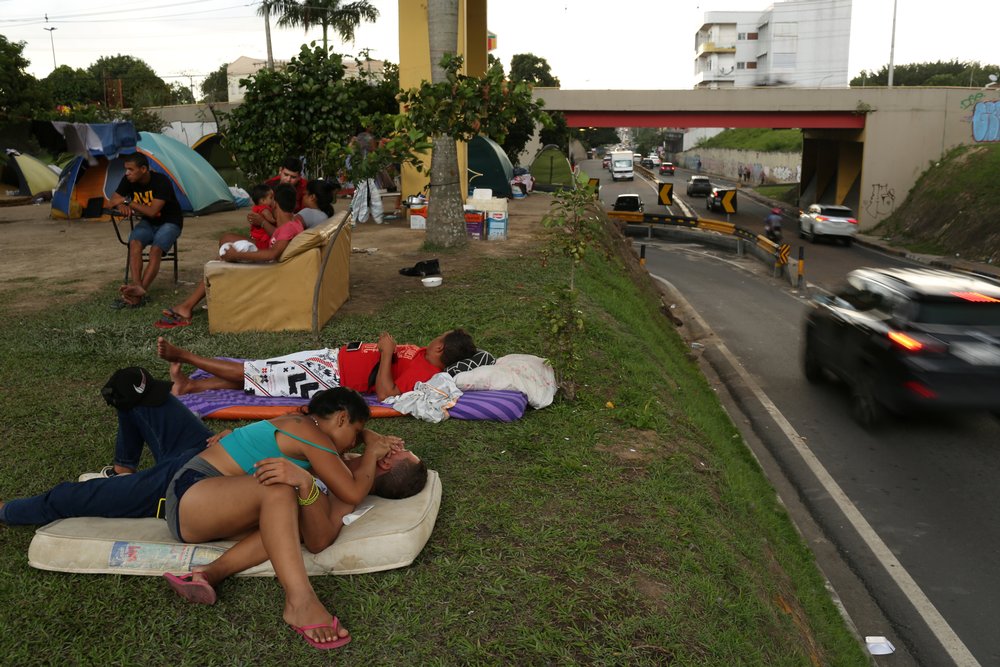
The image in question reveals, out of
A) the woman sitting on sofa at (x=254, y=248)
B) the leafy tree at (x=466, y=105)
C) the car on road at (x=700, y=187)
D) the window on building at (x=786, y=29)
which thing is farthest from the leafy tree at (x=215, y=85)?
the woman sitting on sofa at (x=254, y=248)

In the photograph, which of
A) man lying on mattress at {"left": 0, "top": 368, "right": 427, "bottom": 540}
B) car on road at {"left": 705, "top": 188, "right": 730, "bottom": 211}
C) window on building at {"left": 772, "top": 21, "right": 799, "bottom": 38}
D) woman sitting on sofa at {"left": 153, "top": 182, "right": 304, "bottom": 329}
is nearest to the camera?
man lying on mattress at {"left": 0, "top": 368, "right": 427, "bottom": 540}

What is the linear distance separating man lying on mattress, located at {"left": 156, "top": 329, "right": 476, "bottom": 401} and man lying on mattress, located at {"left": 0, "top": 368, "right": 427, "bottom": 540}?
1.73 metres

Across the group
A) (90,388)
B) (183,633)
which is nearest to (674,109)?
(90,388)

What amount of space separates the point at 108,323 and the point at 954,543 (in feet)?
27.8

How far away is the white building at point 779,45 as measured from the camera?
85250 millimetres

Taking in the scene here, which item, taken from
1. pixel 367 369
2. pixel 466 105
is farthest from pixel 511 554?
pixel 466 105

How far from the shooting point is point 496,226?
17.0 metres

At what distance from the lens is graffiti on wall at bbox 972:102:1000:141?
122ft

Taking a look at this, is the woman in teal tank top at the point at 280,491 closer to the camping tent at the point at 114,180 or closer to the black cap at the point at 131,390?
the black cap at the point at 131,390

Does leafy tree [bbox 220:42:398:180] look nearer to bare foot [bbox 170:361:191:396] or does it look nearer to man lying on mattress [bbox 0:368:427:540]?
bare foot [bbox 170:361:191:396]

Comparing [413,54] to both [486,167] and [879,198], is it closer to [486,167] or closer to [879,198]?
[486,167]

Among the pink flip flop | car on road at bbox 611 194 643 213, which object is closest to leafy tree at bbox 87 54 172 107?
car on road at bbox 611 194 643 213

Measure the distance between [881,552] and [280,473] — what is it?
221 inches

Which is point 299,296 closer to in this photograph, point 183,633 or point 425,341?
point 425,341
